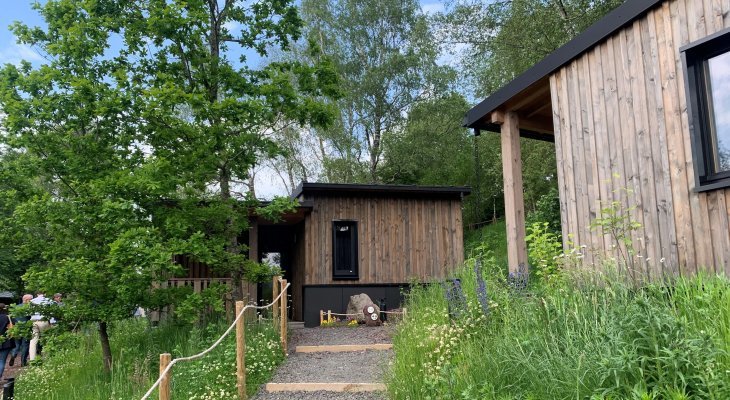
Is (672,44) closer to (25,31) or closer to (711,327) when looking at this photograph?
(711,327)

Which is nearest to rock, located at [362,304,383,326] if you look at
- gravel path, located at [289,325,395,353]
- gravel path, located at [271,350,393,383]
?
gravel path, located at [289,325,395,353]

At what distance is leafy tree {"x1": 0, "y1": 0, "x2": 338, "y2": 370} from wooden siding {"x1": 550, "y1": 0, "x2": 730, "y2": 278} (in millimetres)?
4715

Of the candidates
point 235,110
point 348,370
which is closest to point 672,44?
point 348,370

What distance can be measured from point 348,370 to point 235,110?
411cm

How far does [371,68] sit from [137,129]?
58.2 feet

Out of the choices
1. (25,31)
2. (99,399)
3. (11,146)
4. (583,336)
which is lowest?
(99,399)

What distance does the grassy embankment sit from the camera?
10.2 feet

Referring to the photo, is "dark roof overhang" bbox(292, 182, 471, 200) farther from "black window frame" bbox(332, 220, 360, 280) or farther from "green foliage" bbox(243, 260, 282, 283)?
"green foliage" bbox(243, 260, 282, 283)

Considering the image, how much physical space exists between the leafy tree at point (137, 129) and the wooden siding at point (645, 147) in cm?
472

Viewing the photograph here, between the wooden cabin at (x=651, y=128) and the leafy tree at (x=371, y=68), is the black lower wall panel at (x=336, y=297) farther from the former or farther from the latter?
the leafy tree at (x=371, y=68)

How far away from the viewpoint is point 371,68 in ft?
84.6

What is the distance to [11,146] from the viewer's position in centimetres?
845

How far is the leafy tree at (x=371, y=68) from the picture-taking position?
84.5 ft

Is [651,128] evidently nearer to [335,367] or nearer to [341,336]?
[335,367]
